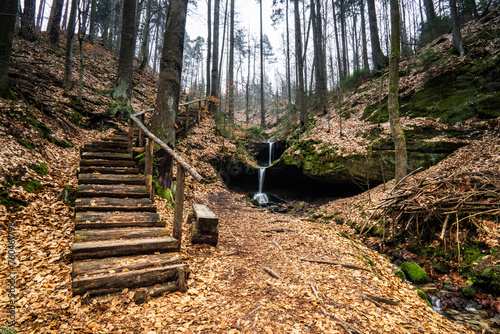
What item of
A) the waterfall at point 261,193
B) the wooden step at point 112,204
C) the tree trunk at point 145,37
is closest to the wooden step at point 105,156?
the wooden step at point 112,204

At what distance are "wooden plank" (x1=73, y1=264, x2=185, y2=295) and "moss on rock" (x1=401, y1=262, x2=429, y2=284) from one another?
16.7 ft

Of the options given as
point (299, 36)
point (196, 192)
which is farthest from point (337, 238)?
point (299, 36)

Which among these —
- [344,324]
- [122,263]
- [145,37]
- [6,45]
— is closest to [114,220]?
[122,263]

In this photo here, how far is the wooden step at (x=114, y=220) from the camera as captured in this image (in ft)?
11.8

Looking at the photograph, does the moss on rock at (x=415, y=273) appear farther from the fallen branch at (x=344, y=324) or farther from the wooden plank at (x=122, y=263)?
the wooden plank at (x=122, y=263)

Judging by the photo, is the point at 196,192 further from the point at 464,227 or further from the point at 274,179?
the point at 464,227

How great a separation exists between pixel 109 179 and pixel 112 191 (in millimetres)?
500

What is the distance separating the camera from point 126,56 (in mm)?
9422

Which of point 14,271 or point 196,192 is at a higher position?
point 196,192

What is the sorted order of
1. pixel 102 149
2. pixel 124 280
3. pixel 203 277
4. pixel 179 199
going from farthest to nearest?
pixel 102 149
pixel 179 199
pixel 203 277
pixel 124 280

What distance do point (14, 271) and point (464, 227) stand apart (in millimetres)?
8465

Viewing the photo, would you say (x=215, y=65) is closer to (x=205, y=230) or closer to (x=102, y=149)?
(x=102, y=149)

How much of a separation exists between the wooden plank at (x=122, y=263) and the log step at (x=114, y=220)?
777 mm

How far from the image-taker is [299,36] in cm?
1658
